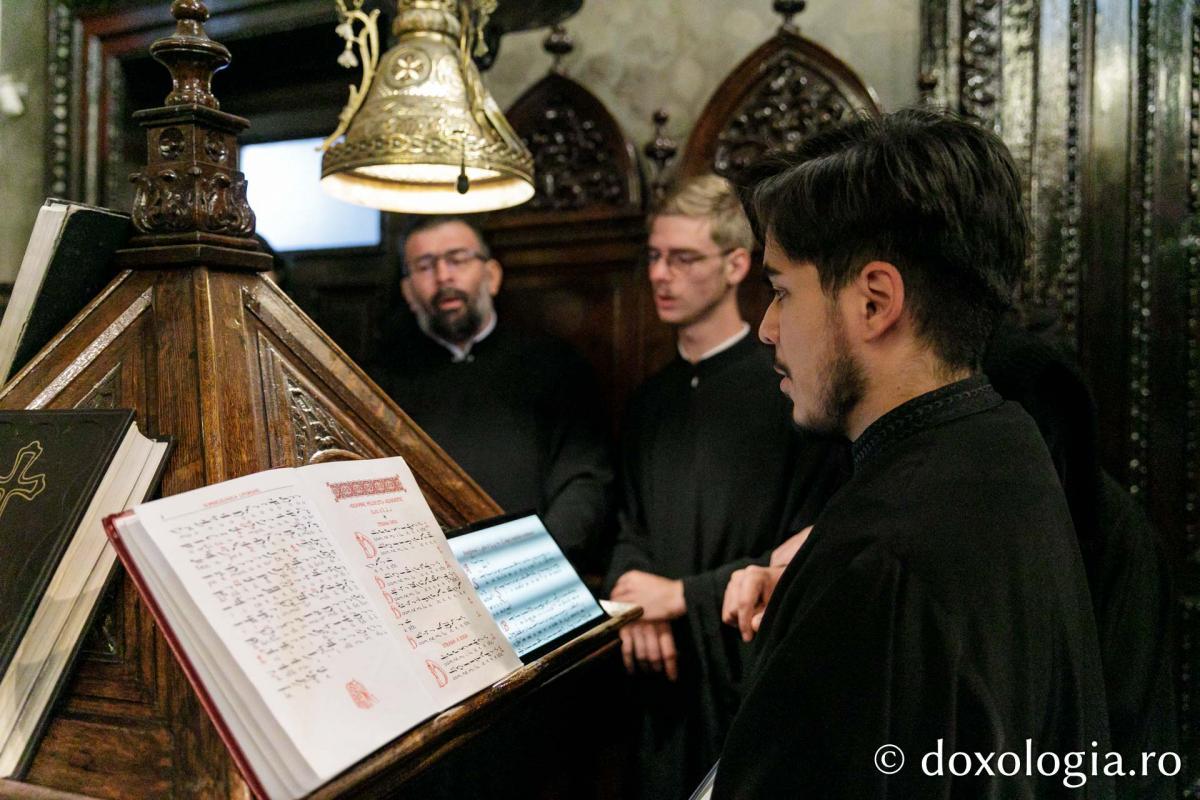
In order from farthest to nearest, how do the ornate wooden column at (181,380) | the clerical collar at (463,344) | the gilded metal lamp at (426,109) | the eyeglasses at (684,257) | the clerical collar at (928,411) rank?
the clerical collar at (463,344) < the eyeglasses at (684,257) < the gilded metal lamp at (426,109) < the clerical collar at (928,411) < the ornate wooden column at (181,380)

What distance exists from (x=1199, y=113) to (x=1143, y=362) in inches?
29.7

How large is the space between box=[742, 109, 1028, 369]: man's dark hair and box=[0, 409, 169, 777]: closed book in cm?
89

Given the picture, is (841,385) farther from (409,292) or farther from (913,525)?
(409,292)

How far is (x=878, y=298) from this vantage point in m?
1.21

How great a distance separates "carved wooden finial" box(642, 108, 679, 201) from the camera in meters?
3.08

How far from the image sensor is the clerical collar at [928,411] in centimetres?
119

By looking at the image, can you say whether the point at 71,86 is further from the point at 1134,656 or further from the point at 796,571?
the point at 1134,656

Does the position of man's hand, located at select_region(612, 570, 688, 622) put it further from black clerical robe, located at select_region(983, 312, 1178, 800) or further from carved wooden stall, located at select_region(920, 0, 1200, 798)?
carved wooden stall, located at select_region(920, 0, 1200, 798)

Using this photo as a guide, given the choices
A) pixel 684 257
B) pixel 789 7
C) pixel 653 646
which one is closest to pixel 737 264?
pixel 684 257

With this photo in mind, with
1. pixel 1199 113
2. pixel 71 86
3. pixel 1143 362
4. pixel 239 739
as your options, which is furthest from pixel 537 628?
pixel 71 86

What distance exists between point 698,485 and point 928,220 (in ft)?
5.00

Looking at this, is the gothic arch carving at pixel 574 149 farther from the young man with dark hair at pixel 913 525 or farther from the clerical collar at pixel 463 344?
the young man with dark hair at pixel 913 525

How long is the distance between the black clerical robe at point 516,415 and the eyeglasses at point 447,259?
0.84ft

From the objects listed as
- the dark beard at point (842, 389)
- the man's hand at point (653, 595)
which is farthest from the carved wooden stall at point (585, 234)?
the dark beard at point (842, 389)
